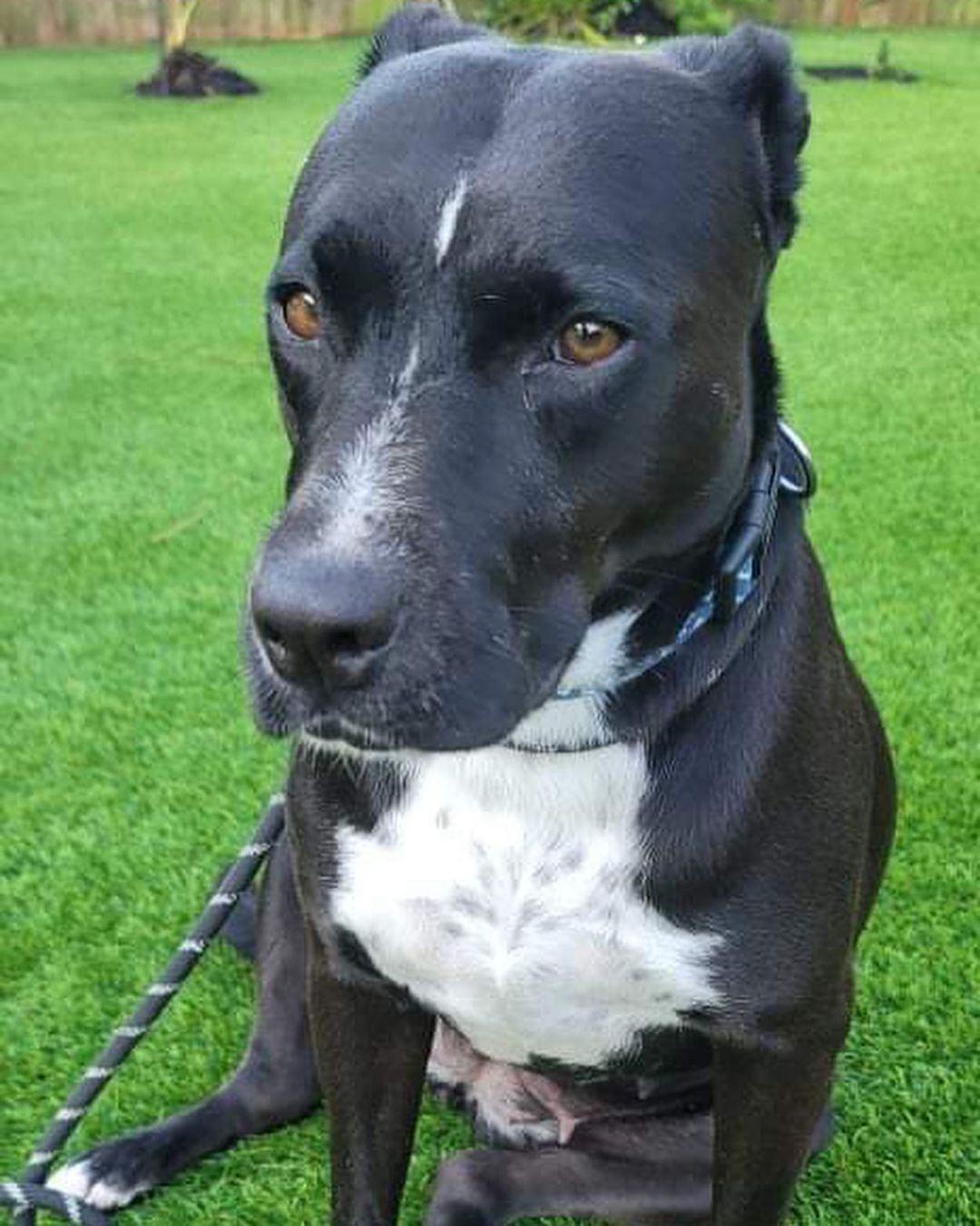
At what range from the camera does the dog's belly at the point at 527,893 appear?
1.71 meters

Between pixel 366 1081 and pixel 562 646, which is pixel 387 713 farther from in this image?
pixel 366 1081

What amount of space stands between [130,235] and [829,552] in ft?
15.5

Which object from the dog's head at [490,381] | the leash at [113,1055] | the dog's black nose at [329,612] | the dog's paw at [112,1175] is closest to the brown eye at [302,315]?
the dog's head at [490,381]

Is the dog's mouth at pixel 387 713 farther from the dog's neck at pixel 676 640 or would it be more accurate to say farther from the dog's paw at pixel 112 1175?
the dog's paw at pixel 112 1175

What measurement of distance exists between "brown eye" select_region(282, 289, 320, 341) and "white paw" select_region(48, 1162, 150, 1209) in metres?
1.28

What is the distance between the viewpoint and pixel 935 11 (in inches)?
632

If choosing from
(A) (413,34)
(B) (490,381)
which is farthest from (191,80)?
(B) (490,381)

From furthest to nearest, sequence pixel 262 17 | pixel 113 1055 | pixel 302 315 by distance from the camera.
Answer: pixel 262 17
pixel 113 1055
pixel 302 315

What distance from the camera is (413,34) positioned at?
183 cm

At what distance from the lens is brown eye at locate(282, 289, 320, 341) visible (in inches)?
60.1

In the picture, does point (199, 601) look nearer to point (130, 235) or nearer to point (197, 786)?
point (197, 786)

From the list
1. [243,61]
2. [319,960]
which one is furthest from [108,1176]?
[243,61]

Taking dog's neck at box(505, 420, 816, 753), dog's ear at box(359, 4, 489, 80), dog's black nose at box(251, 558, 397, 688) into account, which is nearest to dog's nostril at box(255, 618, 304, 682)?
dog's black nose at box(251, 558, 397, 688)

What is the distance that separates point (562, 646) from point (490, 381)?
0.83ft
